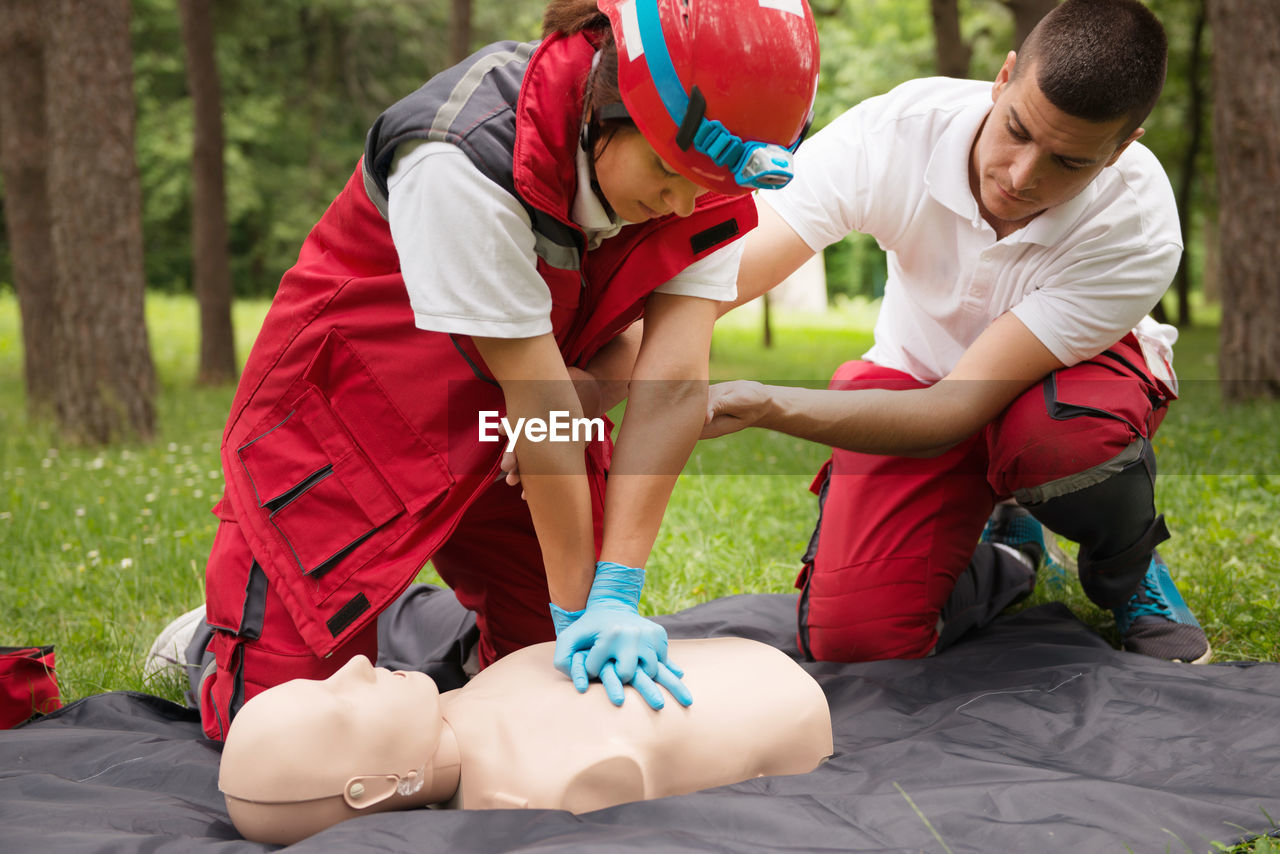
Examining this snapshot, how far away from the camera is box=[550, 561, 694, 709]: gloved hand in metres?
1.91

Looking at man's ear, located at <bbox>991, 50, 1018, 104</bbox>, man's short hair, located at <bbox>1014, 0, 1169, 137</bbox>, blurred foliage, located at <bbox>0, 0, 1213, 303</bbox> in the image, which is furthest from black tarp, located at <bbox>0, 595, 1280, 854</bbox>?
blurred foliage, located at <bbox>0, 0, 1213, 303</bbox>

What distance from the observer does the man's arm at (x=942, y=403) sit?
8.45 feet

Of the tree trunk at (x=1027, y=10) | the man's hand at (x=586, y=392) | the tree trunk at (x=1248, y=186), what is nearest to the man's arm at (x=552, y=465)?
the man's hand at (x=586, y=392)

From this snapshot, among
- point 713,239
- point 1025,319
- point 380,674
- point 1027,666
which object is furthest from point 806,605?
point 380,674

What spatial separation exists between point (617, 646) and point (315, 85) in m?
21.3

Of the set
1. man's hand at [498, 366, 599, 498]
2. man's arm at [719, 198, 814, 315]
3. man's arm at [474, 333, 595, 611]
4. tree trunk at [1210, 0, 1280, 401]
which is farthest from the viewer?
tree trunk at [1210, 0, 1280, 401]

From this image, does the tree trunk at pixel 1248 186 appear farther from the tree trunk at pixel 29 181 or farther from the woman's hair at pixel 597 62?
the tree trunk at pixel 29 181

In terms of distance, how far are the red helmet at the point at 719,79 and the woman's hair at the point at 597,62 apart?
0.20ft

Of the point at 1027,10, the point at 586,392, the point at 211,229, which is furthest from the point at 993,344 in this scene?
the point at 211,229

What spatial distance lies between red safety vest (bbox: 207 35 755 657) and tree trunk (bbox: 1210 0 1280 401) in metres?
5.26

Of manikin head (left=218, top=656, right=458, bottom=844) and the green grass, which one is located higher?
manikin head (left=218, top=656, right=458, bottom=844)

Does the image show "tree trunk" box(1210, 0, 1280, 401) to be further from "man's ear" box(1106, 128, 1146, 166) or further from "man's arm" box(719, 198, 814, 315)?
"man's arm" box(719, 198, 814, 315)

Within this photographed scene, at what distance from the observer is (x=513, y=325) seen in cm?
188

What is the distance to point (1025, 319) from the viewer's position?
8.75ft
